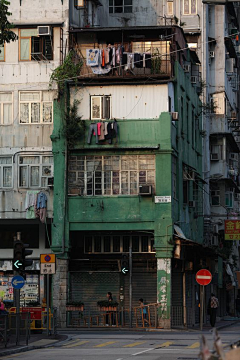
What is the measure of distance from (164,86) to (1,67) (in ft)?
25.8

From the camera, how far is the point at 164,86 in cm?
4075

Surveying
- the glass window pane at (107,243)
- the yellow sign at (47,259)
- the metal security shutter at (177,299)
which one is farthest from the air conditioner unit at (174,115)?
the yellow sign at (47,259)

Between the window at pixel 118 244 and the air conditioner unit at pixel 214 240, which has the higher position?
the air conditioner unit at pixel 214 240

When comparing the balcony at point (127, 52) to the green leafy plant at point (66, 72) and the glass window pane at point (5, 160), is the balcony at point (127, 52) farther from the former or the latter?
the glass window pane at point (5, 160)

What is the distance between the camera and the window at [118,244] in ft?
135

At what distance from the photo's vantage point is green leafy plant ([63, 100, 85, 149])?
131 ft

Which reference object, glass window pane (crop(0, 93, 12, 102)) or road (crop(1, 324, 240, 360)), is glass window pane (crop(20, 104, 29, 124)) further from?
road (crop(1, 324, 240, 360))

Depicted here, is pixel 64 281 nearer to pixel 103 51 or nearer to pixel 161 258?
pixel 161 258

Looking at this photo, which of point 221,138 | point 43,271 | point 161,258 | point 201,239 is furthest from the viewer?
point 221,138

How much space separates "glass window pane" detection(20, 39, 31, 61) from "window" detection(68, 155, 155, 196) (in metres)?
5.77

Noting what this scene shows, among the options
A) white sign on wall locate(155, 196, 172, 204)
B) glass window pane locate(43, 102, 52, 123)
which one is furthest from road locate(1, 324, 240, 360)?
glass window pane locate(43, 102, 52, 123)

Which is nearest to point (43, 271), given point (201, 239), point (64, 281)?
point (64, 281)

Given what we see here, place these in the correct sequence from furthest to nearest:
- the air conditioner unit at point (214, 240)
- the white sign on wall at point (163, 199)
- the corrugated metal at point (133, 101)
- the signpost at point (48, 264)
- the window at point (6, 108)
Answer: the air conditioner unit at point (214, 240) → the window at point (6, 108) → the corrugated metal at point (133, 101) → the white sign on wall at point (163, 199) → the signpost at point (48, 264)

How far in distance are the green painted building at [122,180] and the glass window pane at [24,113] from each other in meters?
1.58
